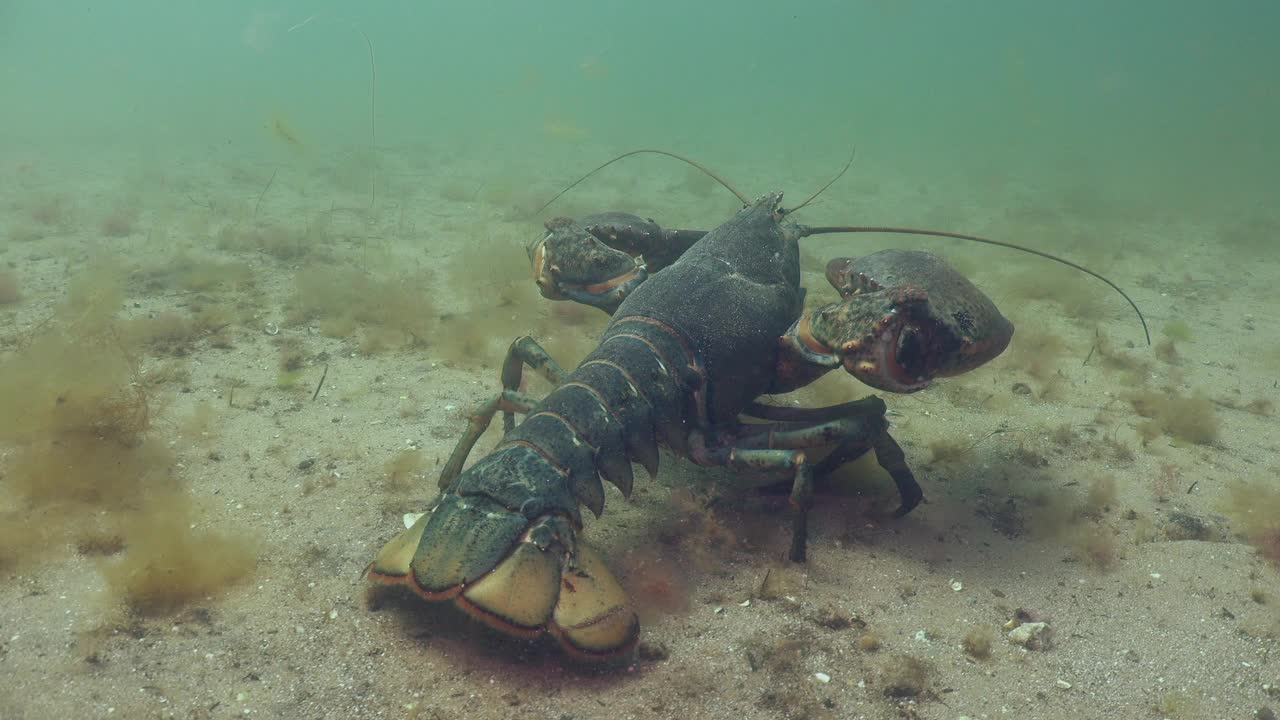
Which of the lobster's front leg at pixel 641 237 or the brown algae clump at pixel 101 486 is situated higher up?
the lobster's front leg at pixel 641 237

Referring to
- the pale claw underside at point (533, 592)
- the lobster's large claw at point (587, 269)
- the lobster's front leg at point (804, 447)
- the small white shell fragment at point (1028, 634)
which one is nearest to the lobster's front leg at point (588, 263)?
the lobster's large claw at point (587, 269)

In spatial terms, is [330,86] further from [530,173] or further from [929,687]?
[929,687]

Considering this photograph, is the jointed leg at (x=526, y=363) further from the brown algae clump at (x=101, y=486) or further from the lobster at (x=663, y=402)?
the brown algae clump at (x=101, y=486)

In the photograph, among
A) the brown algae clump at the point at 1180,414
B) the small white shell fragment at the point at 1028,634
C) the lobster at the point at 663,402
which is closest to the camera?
the lobster at the point at 663,402

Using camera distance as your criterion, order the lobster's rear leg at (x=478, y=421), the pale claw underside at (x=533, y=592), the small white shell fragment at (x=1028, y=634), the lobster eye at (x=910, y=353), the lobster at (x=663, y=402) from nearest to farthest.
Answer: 1. the pale claw underside at (x=533, y=592)
2. the lobster at (x=663, y=402)
3. the small white shell fragment at (x=1028, y=634)
4. the lobster eye at (x=910, y=353)
5. the lobster's rear leg at (x=478, y=421)

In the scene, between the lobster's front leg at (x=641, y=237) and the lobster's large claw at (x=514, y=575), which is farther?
the lobster's front leg at (x=641, y=237)

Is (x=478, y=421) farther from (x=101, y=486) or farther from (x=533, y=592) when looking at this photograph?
(x=101, y=486)
